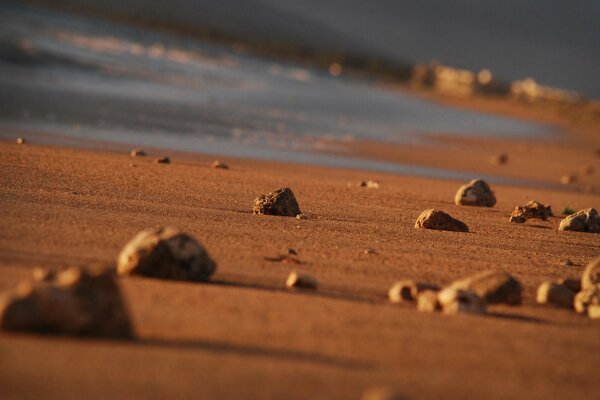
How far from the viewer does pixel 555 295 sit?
5.16 metres

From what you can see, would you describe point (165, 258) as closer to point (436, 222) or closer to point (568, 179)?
point (436, 222)

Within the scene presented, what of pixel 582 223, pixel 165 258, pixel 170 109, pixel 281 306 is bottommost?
pixel 281 306

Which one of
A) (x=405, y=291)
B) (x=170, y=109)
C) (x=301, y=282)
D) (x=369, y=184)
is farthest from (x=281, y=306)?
(x=170, y=109)

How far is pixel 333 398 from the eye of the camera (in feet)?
10.8

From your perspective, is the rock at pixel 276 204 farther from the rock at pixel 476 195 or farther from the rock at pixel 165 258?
the rock at pixel 476 195

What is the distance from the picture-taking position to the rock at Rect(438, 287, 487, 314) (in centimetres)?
460

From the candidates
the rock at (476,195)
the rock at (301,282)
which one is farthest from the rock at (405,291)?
the rock at (476,195)

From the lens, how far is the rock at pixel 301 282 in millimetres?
4863

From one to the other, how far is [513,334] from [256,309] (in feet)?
3.75

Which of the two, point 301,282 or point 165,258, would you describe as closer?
point 165,258

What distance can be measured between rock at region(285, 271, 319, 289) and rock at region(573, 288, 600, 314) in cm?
138

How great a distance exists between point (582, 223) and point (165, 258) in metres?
4.52

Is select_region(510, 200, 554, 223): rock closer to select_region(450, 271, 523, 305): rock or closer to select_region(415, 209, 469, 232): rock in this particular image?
select_region(415, 209, 469, 232): rock

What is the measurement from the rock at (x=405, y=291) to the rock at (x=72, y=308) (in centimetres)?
162
